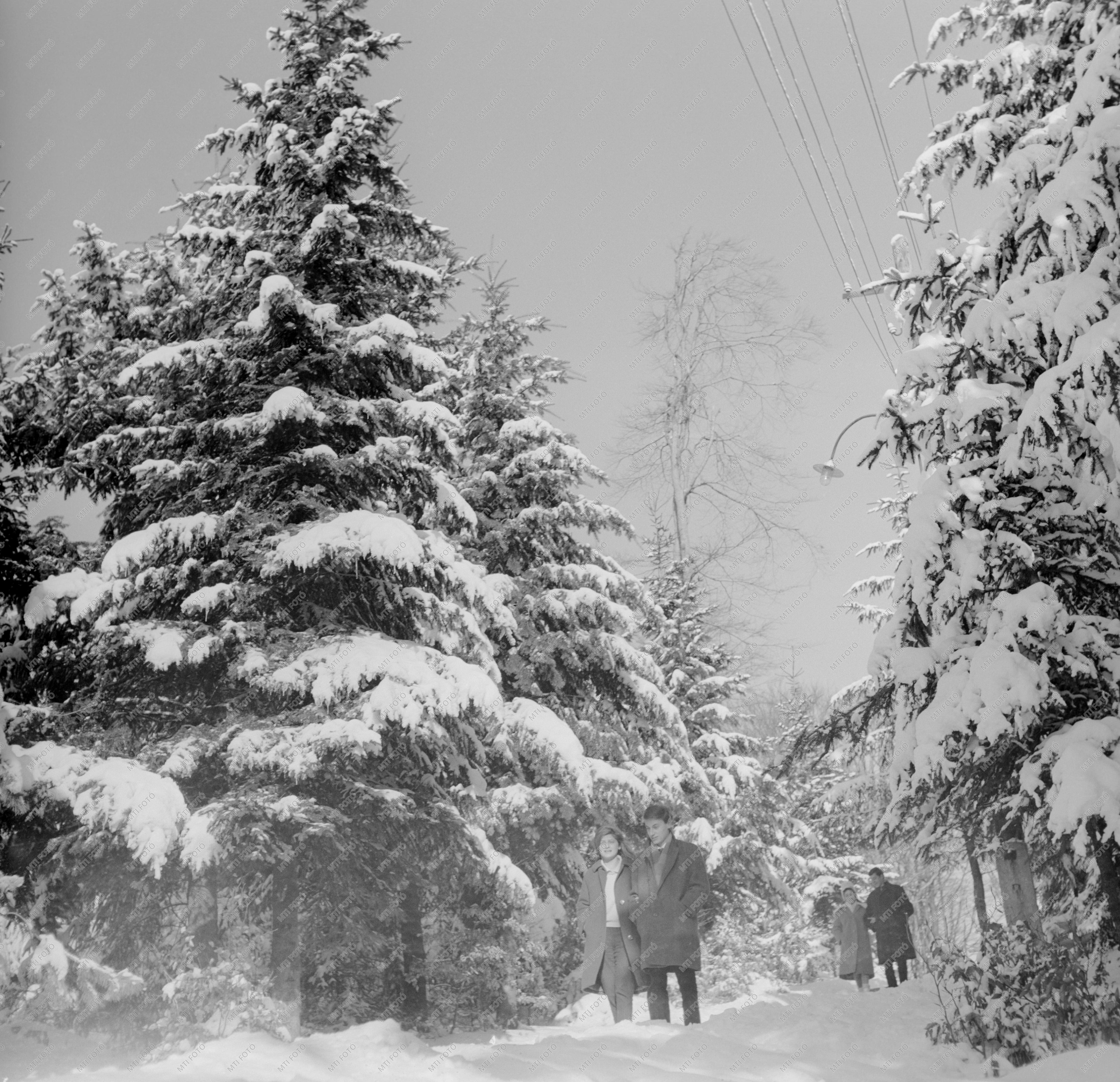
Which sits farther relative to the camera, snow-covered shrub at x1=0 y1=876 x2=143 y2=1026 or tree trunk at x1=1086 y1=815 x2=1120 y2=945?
tree trunk at x1=1086 y1=815 x2=1120 y2=945

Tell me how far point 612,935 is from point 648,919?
0.47m

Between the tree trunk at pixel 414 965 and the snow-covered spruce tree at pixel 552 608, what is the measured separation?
239 cm

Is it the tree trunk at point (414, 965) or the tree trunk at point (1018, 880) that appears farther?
the tree trunk at point (414, 965)

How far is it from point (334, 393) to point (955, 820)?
24.7 ft

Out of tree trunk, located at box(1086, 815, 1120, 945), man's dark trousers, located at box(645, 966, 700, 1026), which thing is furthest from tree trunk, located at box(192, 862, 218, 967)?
tree trunk, located at box(1086, 815, 1120, 945)

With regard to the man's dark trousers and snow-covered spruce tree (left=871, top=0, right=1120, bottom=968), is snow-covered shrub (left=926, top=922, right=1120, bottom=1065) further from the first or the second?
the man's dark trousers

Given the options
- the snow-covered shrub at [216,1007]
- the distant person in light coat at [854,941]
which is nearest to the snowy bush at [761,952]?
the distant person in light coat at [854,941]

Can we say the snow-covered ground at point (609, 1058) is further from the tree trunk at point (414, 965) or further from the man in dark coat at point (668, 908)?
the tree trunk at point (414, 965)

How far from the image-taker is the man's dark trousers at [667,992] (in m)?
7.66

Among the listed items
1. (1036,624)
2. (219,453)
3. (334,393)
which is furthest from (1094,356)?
(219,453)

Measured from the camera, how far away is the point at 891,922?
14398mm

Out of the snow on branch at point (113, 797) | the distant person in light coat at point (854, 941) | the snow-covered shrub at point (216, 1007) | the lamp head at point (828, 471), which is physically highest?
the lamp head at point (828, 471)

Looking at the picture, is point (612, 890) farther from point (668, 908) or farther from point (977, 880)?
point (977, 880)

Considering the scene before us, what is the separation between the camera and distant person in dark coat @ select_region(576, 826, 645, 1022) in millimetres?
7914
